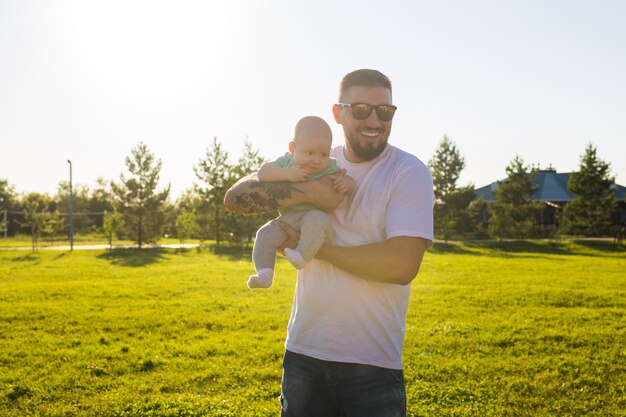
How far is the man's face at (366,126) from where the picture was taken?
113 inches

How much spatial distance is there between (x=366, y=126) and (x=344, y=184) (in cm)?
34

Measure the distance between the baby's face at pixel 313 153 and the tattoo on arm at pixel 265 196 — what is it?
165 mm

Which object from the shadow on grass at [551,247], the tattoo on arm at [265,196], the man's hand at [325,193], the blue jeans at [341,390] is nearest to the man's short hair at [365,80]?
the man's hand at [325,193]

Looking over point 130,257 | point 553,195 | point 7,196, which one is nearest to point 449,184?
point 553,195

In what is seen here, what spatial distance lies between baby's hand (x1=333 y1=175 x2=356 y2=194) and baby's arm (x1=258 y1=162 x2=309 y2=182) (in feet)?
1.04

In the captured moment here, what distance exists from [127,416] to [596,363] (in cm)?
670

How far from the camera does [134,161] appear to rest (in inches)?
1566

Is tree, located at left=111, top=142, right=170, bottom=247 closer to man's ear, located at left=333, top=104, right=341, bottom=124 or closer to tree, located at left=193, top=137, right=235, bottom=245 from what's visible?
tree, located at left=193, top=137, right=235, bottom=245

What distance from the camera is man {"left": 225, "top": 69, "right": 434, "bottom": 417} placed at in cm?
274

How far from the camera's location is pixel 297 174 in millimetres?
3158

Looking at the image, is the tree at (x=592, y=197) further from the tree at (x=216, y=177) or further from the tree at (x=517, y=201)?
the tree at (x=216, y=177)

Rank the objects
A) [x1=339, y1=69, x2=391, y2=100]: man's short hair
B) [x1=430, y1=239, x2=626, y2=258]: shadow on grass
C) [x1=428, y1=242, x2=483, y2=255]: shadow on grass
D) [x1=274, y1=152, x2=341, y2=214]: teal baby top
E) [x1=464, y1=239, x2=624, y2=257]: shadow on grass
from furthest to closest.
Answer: [x1=428, y1=242, x2=483, y2=255]: shadow on grass < [x1=464, y1=239, x2=624, y2=257]: shadow on grass < [x1=430, y1=239, x2=626, y2=258]: shadow on grass < [x1=274, y1=152, x2=341, y2=214]: teal baby top < [x1=339, y1=69, x2=391, y2=100]: man's short hair

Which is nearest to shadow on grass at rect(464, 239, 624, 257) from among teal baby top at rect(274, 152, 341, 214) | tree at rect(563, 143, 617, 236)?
tree at rect(563, 143, 617, 236)

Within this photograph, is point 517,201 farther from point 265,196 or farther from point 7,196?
point 7,196
